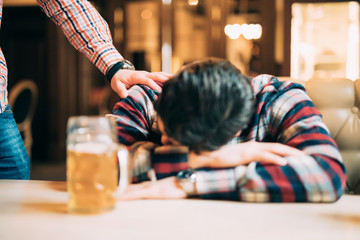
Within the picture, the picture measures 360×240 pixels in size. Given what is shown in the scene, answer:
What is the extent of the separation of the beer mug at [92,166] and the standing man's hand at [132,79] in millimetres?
Answer: 461

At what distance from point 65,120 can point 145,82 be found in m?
4.71

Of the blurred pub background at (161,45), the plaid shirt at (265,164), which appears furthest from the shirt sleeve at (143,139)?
the blurred pub background at (161,45)

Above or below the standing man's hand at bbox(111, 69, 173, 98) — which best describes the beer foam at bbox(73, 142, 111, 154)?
below

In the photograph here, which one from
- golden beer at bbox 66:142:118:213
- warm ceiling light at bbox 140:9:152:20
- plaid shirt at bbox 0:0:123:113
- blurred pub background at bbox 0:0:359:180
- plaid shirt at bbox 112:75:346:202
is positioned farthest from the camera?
warm ceiling light at bbox 140:9:152:20

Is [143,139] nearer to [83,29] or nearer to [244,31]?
[83,29]

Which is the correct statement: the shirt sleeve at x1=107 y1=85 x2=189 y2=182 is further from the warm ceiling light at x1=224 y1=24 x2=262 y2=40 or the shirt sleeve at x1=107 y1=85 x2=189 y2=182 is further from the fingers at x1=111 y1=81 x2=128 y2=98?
the warm ceiling light at x1=224 y1=24 x2=262 y2=40

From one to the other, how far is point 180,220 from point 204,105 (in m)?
0.25

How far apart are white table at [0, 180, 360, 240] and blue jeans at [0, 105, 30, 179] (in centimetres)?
45

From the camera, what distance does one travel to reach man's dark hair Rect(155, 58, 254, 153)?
0.80m

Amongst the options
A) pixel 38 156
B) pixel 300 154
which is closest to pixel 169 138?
pixel 300 154

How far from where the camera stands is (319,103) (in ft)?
4.55

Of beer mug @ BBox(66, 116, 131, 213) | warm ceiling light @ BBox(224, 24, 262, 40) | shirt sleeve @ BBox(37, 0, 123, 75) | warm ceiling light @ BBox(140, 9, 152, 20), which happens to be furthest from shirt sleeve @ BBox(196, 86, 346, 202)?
warm ceiling light @ BBox(140, 9, 152, 20)

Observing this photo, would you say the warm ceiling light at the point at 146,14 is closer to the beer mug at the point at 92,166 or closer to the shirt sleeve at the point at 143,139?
the shirt sleeve at the point at 143,139

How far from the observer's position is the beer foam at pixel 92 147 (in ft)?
2.30
